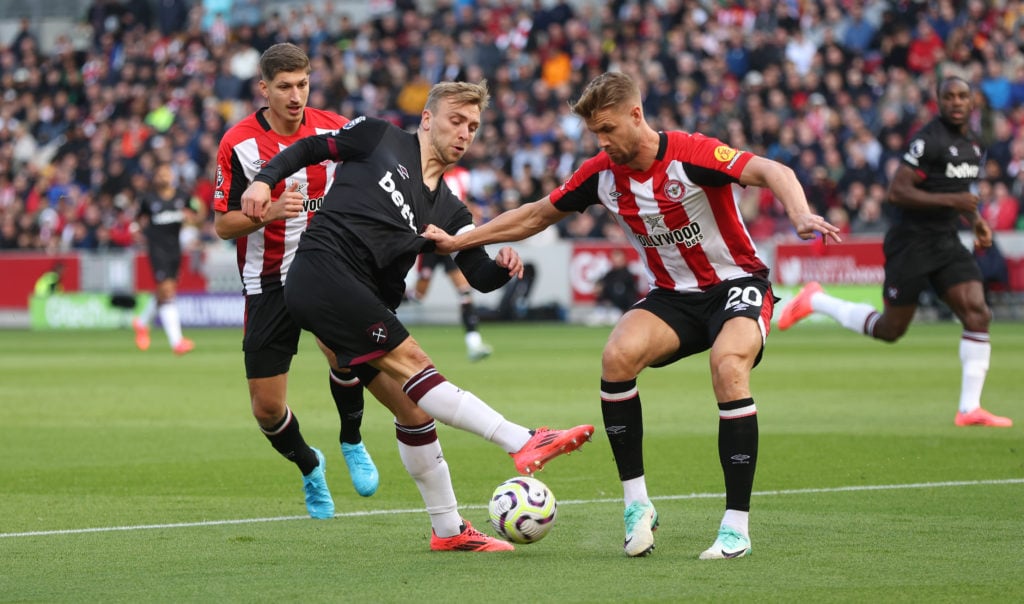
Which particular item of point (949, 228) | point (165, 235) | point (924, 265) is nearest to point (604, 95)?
point (924, 265)

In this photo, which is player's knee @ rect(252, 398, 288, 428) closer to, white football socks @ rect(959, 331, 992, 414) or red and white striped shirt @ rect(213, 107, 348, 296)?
red and white striped shirt @ rect(213, 107, 348, 296)

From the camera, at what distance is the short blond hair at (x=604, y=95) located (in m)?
6.73

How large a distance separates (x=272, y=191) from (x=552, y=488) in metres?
2.40

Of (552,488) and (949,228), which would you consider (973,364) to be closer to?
(949,228)

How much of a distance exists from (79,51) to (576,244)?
17.8 meters

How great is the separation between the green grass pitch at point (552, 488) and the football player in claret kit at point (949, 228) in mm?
618

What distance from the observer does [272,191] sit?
8.20 m

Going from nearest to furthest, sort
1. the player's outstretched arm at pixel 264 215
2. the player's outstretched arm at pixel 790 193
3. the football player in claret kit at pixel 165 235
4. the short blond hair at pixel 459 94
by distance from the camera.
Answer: the player's outstretched arm at pixel 790 193
the short blond hair at pixel 459 94
the player's outstretched arm at pixel 264 215
the football player in claret kit at pixel 165 235

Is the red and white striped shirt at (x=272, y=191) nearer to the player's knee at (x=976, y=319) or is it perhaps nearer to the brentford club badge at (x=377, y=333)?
the brentford club badge at (x=377, y=333)

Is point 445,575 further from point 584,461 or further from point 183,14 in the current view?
point 183,14

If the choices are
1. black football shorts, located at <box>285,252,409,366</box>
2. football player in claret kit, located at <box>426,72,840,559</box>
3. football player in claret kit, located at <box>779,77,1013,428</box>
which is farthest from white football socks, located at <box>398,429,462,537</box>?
football player in claret kit, located at <box>779,77,1013,428</box>

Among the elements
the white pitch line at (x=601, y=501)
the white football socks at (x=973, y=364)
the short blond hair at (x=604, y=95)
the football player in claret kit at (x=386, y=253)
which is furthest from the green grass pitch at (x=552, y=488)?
the short blond hair at (x=604, y=95)

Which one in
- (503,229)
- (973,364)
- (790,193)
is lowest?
(973,364)

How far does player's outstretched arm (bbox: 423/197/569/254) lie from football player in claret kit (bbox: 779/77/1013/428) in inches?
199
